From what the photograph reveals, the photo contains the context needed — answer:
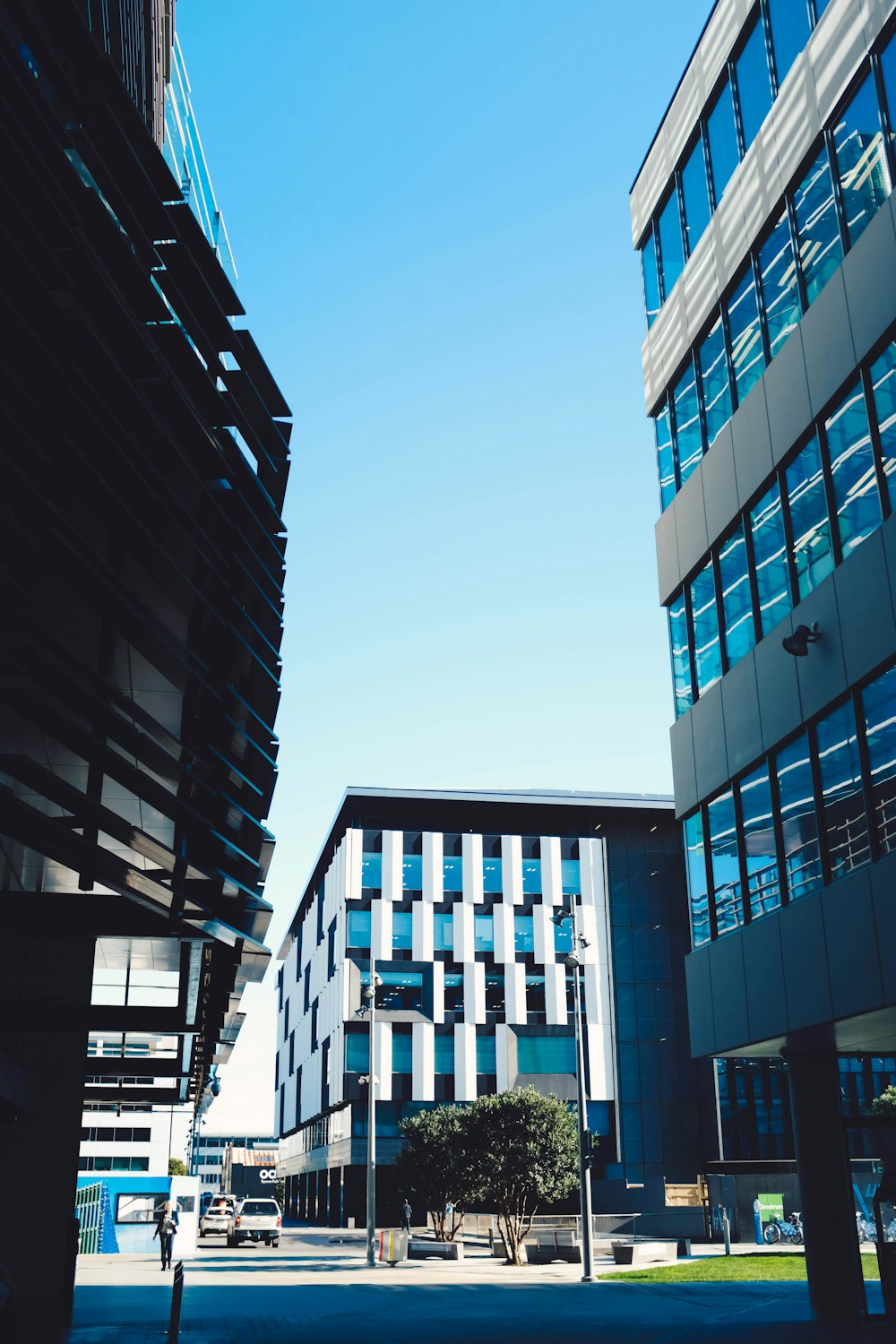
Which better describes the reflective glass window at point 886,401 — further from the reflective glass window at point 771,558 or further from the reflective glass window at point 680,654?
the reflective glass window at point 680,654

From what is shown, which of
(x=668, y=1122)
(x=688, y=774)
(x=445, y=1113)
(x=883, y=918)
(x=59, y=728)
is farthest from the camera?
(x=668, y=1122)

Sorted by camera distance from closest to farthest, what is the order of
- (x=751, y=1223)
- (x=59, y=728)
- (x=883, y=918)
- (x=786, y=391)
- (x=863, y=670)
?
1. (x=59, y=728)
2. (x=883, y=918)
3. (x=863, y=670)
4. (x=786, y=391)
5. (x=751, y=1223)

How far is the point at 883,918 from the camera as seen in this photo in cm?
1509

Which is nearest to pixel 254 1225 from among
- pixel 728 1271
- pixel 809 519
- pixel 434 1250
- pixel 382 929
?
pixel 434 1250

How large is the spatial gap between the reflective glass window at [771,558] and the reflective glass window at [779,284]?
2.55 metres

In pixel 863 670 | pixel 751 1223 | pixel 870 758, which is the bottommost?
pixel 751 1223

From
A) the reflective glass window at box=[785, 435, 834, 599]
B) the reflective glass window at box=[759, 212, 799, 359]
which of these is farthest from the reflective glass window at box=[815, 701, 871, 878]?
the reflective glass window at box=[759, 212, 799, 359]

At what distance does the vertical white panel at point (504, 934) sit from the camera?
76625 mm

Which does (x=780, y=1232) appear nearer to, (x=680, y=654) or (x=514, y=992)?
(x=514, y=992)

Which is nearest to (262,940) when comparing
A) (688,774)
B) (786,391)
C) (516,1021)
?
(688,774)

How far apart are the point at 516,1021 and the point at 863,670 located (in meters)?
62.9

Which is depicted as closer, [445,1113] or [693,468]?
[693,468]

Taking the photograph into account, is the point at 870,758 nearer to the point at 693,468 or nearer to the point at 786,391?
the point at 786,391

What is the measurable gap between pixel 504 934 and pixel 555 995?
501 centimetres
